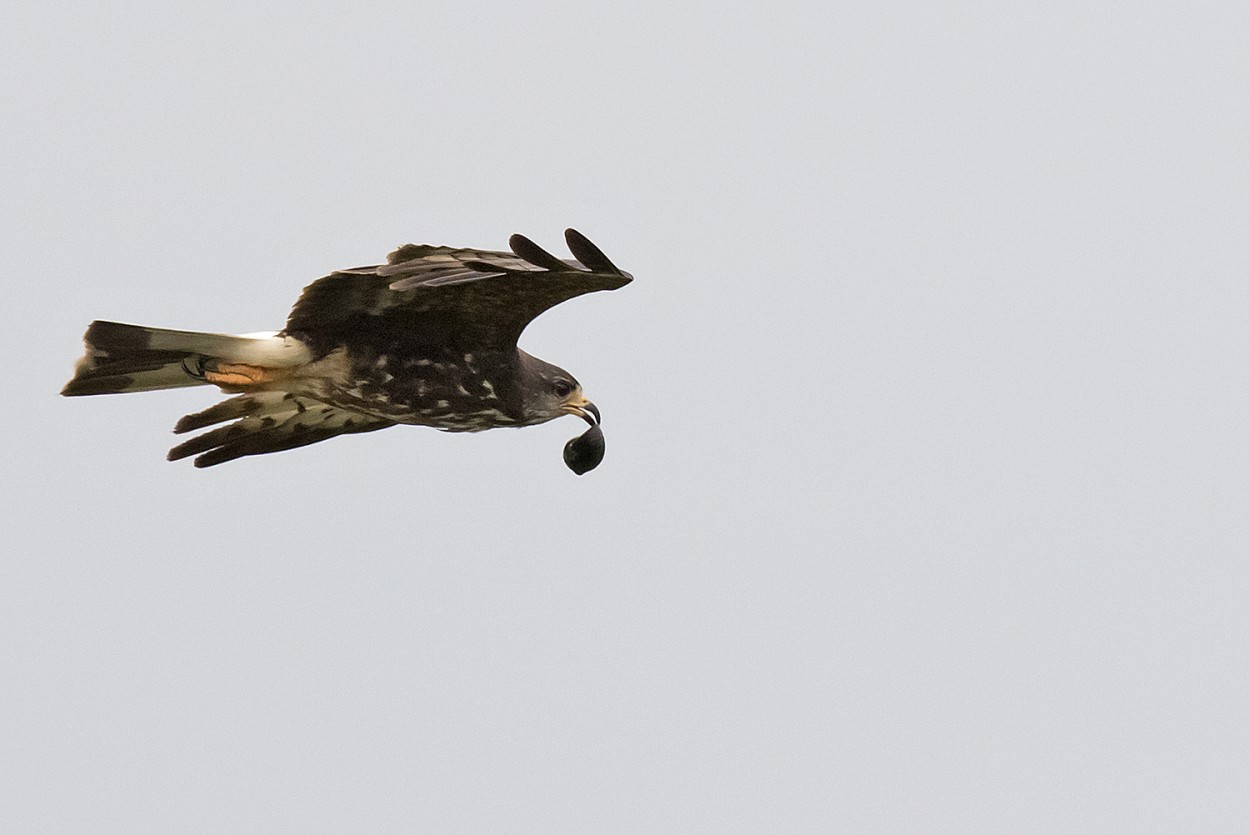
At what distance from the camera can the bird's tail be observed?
11953mm

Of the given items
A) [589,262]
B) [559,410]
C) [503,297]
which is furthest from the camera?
[559,410]

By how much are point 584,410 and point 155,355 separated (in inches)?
89.7

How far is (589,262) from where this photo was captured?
11109mm

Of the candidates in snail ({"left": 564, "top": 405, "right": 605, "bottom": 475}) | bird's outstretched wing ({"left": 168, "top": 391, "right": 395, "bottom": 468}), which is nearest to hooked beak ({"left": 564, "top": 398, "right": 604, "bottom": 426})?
snail ({"left": 564, "top": 405, "right": 605, "bottom": 475})

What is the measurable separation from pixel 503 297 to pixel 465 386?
594 mm

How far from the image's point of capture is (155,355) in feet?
39.5

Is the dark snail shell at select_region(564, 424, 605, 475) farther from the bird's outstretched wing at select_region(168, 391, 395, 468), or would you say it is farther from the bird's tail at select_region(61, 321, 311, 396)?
the bird's tail at select_region(61, 321, 311, 396)

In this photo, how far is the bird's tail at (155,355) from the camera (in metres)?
12.0

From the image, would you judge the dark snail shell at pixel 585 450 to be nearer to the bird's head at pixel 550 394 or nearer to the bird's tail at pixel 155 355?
the bird's head at pixel 550 394

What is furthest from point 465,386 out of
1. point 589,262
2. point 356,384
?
point 589,262

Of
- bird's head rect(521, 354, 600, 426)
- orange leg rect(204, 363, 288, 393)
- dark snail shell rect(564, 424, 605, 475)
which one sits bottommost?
dark snail shell rect(564, 424, 605, 475)

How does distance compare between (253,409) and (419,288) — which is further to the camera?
(253,409)

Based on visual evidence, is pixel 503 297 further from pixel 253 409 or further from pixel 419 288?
pixel 253 409

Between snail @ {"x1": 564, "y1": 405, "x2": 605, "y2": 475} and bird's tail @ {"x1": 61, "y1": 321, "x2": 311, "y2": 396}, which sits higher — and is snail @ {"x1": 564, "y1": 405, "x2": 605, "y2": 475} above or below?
below
